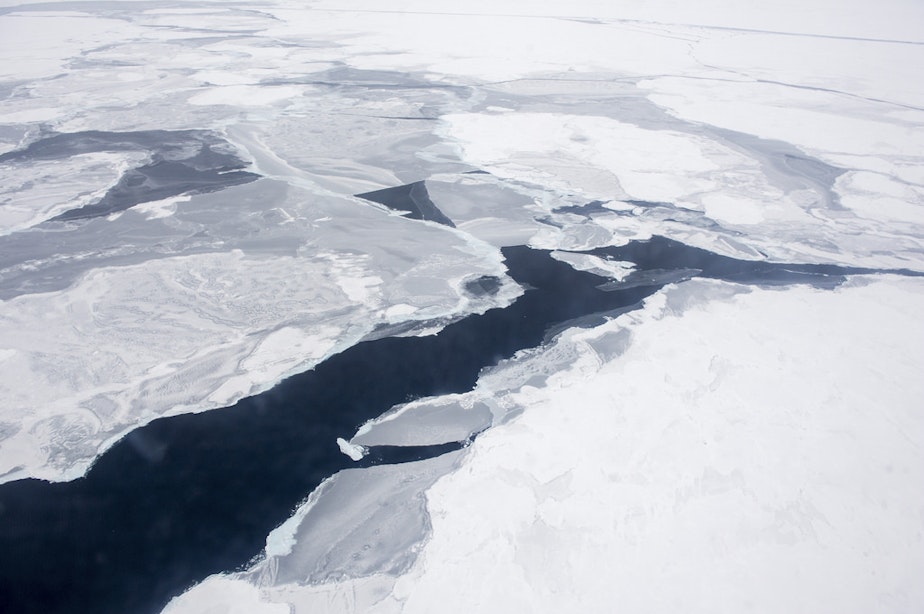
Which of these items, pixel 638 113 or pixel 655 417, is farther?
pixel 638 113

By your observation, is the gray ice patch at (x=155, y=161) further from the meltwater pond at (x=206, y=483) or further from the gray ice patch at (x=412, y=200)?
the meltwater pond at (x=206, y=483)

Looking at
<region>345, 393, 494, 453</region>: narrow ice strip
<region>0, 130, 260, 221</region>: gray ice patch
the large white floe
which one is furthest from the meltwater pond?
<region>0, 130, 260, 221</region>: gray ice patch

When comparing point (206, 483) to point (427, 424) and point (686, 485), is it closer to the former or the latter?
point (427, 424)

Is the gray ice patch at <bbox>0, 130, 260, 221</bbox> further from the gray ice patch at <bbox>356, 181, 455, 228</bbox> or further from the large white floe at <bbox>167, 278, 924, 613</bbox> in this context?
the large white floe at <bbox>167, 278, 924, 613</bbox>

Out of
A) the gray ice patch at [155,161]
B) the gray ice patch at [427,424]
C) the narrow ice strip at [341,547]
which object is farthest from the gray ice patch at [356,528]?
the gray ice patch at [155,161]

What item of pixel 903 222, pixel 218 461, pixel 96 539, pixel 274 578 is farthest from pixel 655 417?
pixel 903 222

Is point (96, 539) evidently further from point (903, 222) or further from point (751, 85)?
point (751, 85)
